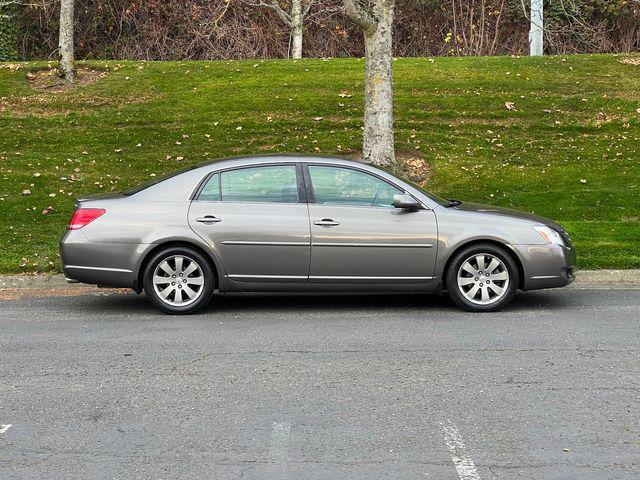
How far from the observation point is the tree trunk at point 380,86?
14102 mm

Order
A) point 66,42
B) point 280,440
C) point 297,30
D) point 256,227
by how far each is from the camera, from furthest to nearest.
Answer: point 297,30
point 66,42
point 256,227
point 280,440

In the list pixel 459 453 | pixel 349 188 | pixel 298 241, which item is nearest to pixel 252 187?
pixel 298 241

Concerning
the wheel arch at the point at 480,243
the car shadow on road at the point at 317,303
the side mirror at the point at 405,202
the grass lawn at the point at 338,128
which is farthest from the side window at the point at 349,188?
the grass lawn at the point at 338,128

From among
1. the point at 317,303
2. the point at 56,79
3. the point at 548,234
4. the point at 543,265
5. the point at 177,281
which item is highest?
the point at 56,79

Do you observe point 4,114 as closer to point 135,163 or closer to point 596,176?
point 135,163

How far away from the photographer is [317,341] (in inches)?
285

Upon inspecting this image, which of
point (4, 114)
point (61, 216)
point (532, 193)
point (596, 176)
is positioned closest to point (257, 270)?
point (61, 216)

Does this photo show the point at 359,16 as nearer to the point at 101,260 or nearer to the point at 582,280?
the point at 582,280

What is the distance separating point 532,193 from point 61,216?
7.07 metres

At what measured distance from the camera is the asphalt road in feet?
15.0

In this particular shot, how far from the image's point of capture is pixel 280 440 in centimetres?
486

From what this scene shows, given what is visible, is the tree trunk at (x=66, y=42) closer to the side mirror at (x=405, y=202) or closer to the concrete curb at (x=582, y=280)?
the concrete curb at (x=582, y=280)

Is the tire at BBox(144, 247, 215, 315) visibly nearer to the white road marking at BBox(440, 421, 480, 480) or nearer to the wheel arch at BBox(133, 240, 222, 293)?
the wheel arch at BBox(133, 240, 222, 293)

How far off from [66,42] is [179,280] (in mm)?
11976
